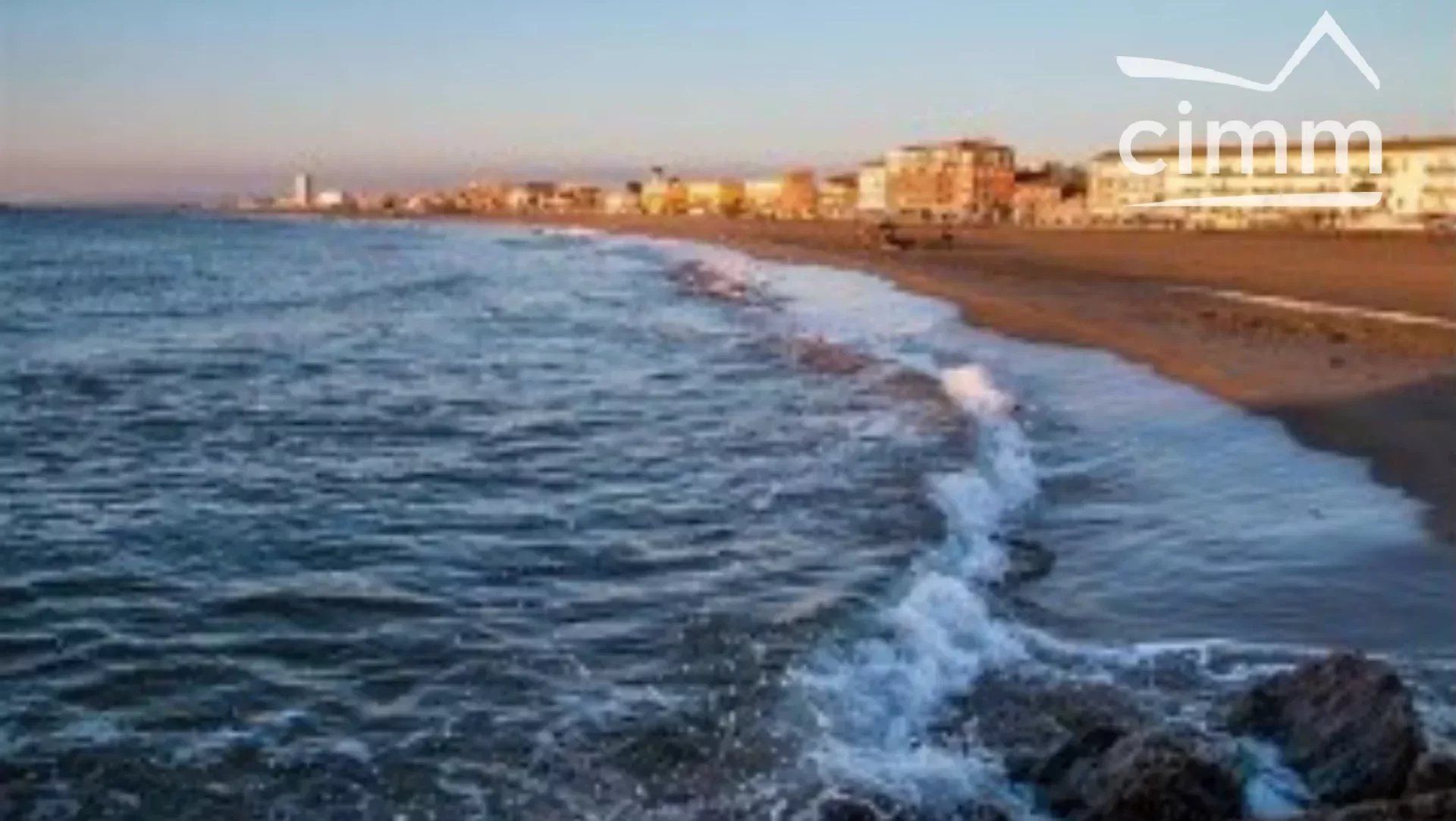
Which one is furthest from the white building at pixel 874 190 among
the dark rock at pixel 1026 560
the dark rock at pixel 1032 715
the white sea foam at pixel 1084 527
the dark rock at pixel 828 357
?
the dark rock at pixel 1032 715

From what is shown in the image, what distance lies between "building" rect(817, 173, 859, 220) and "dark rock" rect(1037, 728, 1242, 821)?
569 ft

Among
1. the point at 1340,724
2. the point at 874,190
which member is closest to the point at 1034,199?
the point at 874,190

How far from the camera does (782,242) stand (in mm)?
100750

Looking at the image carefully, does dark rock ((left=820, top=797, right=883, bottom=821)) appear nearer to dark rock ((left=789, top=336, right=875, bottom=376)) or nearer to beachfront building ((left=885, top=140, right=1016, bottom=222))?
dark rock ((left=789, top=336, right=875, bottom=376))

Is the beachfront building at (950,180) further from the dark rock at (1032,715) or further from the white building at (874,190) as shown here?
the dark rock at (1032,715)

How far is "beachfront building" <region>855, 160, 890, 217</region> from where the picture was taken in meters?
171

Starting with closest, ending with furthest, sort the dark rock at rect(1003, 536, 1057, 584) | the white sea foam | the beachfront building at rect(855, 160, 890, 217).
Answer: the white sea foam → the dark rock at rect(1003, 536, 1057, 584) → the beachfront building at rect(855, 160, 890, 217)

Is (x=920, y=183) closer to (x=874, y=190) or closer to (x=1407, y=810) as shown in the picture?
(x=874, y=190)

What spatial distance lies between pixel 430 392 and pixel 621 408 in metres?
3.59

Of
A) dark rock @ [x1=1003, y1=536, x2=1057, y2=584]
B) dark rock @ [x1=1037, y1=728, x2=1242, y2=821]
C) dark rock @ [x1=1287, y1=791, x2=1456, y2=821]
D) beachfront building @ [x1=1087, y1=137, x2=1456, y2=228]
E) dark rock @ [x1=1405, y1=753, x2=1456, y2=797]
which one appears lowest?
dark rock @ [x1=1003, y1=536, x2=1057, y2=584]

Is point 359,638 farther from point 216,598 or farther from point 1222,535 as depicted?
point 1222,535

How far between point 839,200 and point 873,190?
1651cm

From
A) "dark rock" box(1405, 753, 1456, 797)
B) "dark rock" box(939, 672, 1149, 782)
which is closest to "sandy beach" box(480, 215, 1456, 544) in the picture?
"dark rock" box(939, 672, 1149, 782)

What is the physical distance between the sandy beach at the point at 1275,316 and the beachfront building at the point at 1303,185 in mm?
22525
